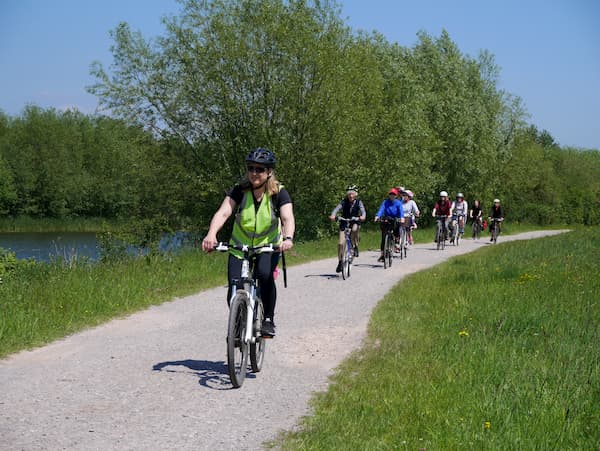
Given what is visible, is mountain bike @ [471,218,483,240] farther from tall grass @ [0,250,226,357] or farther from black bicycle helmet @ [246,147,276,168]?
black bicycle helmet @ [246,147,276,168]

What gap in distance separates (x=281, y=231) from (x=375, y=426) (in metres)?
2.23

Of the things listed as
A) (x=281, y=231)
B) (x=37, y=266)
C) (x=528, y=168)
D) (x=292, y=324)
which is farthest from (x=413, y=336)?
(x=528, y=168)

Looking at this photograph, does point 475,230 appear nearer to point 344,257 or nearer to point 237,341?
point 344,257

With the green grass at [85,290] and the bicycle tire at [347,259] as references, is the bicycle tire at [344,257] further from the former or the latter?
the green grass at [85,290]

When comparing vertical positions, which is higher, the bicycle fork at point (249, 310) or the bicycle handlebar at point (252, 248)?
the bicycle handlebar at point (252, 248)

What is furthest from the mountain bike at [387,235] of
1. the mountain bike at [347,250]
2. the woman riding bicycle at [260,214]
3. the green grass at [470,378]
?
the woman riding bicycle at [260,214]

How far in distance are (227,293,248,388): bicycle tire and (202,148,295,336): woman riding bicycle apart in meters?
0.29

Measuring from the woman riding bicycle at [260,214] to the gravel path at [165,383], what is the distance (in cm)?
95

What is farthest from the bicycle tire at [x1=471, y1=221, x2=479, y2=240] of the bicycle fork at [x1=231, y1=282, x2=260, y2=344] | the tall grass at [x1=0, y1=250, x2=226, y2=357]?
the bicycle fork at [x1=231, y1=282, x2=260, y2=344]

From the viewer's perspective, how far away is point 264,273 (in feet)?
20.7

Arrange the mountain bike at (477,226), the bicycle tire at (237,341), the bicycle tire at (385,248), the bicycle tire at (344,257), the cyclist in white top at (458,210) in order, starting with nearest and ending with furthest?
the bicycle tire at (237,341)
the bicycle tire at (344,257)
the bicycle tire at (385,248)
the cyclist in white top at (458,210)
the mountain bike at (477,226)

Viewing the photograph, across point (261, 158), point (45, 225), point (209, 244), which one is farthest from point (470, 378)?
point (45, 225)

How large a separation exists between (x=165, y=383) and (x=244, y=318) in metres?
→ 0.86

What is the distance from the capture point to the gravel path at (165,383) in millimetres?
4617
